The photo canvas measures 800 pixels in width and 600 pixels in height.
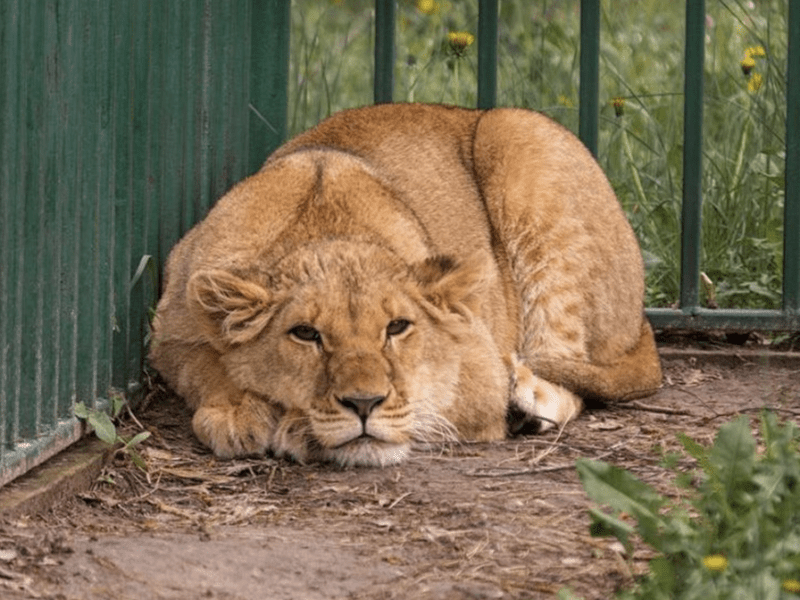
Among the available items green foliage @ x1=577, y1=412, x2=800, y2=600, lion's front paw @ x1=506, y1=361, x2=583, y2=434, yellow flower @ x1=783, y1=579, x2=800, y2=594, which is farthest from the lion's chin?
yellow flower @ x1=783, y1=579, x2=800, y2=594

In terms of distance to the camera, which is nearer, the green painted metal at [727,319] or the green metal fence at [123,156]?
the green metal fence at [123,156]

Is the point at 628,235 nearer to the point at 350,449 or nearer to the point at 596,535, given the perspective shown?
the point at 350,449

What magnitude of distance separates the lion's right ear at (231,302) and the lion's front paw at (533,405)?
92 centimetres

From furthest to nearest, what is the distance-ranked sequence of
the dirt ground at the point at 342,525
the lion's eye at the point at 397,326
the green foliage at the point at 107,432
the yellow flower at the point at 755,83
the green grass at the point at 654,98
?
1. the yellow flower at the point at 755,83
2. the green grass at the point at 654,98
3. the lion's eye at the point at 397,326
4. the green foliage at the point at 107,432
5. the dirt ground at the point at 342,525

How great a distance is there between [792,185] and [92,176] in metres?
2.79

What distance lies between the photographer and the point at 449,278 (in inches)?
200

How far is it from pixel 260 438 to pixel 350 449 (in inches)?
11.1

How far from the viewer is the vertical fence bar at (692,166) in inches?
250

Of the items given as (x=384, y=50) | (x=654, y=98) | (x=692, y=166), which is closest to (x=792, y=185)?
(x=692, y=166)

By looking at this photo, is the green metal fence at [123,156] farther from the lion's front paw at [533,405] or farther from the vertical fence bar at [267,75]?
the lion's front paw at [533,405]

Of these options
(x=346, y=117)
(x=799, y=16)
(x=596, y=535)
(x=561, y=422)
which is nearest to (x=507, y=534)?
(x=596, y=535)

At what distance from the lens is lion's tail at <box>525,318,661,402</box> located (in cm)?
568

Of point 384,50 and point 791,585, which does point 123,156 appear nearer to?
point 384,50

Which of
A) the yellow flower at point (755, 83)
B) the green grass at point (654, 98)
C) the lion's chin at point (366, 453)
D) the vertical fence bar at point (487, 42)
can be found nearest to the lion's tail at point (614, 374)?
the green grass at point (654, 98)
